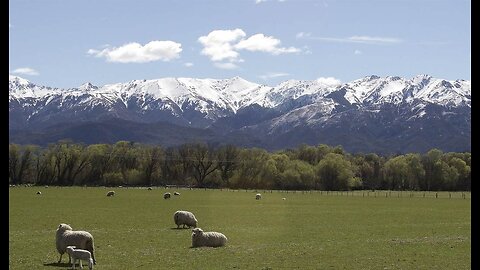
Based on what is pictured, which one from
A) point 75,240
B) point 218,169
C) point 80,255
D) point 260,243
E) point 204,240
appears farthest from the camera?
point 218,169

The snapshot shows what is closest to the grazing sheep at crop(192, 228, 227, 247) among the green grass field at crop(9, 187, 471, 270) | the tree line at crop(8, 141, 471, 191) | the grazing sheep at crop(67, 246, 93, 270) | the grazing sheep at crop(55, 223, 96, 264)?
the green grass field at crop(9, 187, 471, 270)

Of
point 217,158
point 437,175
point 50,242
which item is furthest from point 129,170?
point 50,242

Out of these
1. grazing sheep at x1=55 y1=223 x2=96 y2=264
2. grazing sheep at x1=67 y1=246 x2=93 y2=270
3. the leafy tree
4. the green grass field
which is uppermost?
the leafy tree

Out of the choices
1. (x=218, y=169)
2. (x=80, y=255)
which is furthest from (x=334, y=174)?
(x=80, y=255)

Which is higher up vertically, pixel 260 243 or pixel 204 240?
pixel 204 240

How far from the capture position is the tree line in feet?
421

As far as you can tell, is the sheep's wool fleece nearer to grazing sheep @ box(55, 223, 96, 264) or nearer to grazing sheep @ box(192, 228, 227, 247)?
grazing sheep @ box(55, 223, 96, 264)

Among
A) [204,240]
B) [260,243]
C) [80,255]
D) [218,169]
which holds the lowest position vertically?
[260,243]

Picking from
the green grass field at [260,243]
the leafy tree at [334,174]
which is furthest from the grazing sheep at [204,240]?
the leafy tree at [334,174]

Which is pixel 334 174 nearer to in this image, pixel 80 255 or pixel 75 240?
pixel 75 240

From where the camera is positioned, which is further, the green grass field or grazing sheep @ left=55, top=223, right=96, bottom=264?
the green grass field

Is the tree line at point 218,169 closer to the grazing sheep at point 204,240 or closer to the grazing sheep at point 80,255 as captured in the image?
the grazing sheep at point 204,240

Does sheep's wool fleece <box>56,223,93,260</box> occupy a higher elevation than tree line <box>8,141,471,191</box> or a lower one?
lower

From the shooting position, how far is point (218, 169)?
138 m
